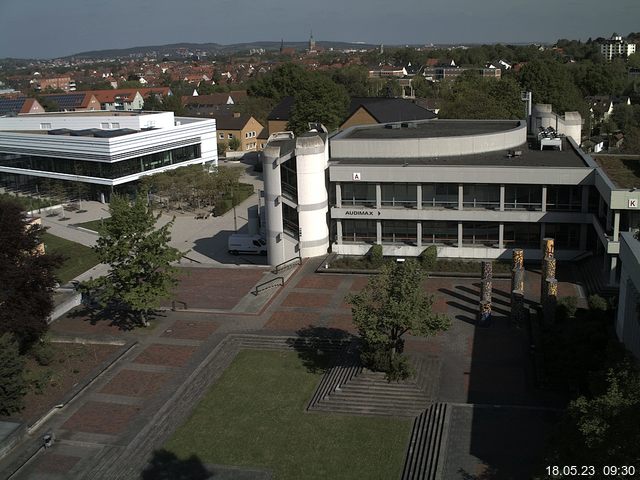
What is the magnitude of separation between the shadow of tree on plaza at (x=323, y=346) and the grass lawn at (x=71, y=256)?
61.4 feet

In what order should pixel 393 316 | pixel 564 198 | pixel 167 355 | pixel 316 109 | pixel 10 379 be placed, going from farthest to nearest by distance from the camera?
pixel 316 109 → pixel 564 198 → pixel 167 355 → pixel 393 316 → pixel 10 379

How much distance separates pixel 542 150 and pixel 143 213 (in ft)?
90.2

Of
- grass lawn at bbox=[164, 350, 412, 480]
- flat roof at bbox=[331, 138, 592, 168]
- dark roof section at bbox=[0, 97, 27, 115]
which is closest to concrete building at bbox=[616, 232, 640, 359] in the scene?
grass lawn at bbox=[164, 350, 412, 480]

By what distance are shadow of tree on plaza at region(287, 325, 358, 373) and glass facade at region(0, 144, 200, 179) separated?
129 ft

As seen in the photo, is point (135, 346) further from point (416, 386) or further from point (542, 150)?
point (542, 150)

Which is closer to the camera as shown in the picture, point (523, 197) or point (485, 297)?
point (485, 297)

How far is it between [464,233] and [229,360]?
17.6 m

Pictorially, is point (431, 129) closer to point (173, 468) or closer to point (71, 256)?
point (71, 256)

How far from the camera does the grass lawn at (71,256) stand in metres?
45.5

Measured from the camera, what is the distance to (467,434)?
2248cm

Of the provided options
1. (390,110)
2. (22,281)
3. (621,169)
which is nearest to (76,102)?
(390,110)

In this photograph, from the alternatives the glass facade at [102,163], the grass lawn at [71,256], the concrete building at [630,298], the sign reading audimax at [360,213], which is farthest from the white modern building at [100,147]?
the concrete building at [630,298]

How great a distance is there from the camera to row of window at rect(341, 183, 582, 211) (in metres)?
39.5

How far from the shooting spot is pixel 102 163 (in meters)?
64.7
